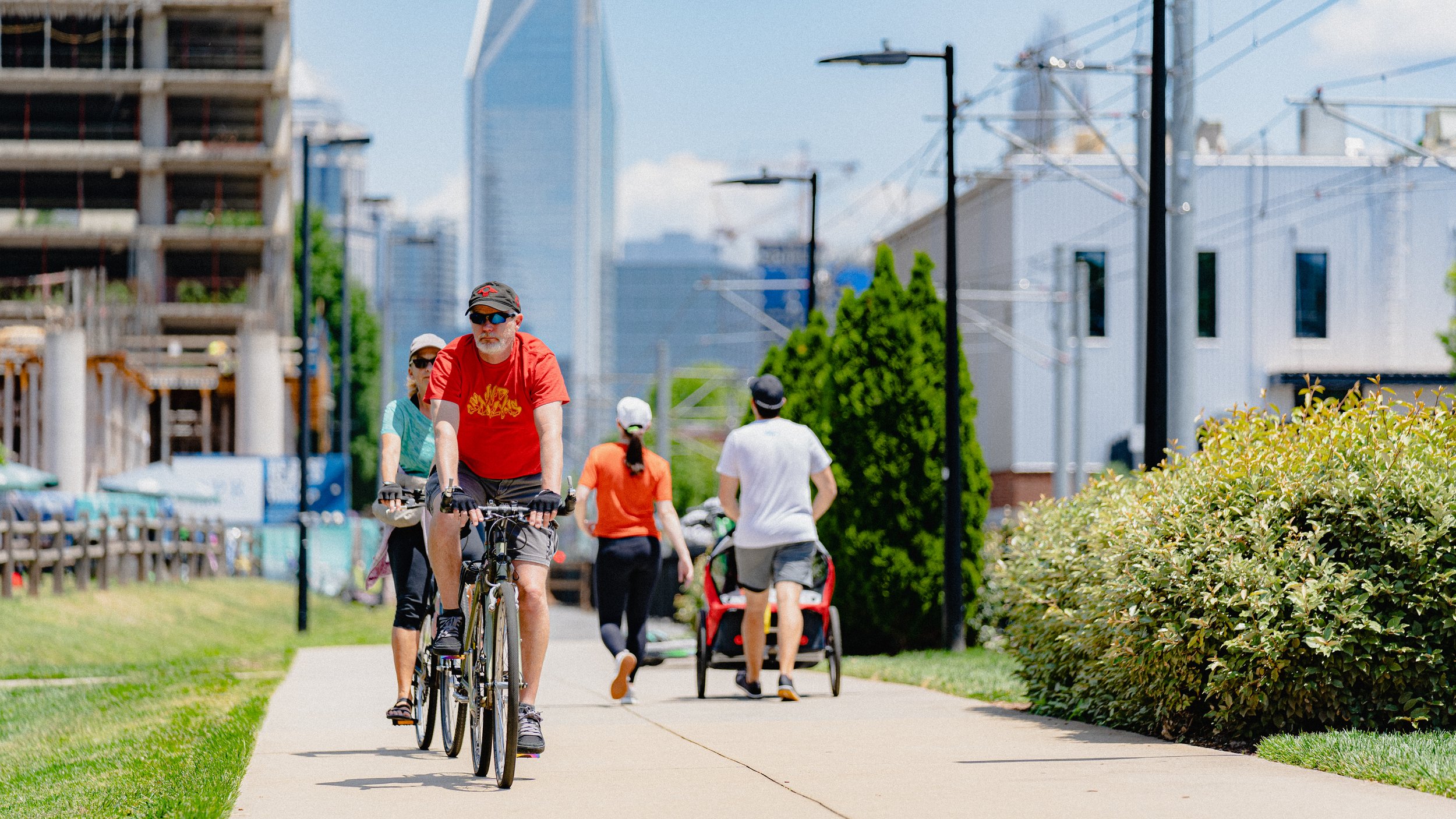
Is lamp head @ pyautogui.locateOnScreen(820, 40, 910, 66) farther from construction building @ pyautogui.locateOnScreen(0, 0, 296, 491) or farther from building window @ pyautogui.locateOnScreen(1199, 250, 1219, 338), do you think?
construction building @ pyautogui.locateOnScreen(0, 0, 296, 491)

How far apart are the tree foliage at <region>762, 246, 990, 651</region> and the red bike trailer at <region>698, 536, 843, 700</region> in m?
8.09

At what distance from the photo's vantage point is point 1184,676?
7.52 m

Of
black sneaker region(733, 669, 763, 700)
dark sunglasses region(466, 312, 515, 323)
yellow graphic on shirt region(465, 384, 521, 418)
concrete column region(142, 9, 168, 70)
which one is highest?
concrete column region(142, 9, 168, 70)

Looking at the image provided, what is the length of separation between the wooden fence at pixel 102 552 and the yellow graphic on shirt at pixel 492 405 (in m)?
16.7

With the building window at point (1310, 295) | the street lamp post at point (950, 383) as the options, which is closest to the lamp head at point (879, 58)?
the street lamp post at point (950, 383)

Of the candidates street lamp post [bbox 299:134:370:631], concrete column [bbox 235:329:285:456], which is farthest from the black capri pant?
concrete column [bbox 235:329:285:456]

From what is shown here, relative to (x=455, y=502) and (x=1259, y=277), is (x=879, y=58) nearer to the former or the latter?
(x=455, y=502)

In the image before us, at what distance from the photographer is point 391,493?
7.25 m

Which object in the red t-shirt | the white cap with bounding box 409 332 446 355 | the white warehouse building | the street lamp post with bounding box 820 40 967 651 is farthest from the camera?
the white warehouse building

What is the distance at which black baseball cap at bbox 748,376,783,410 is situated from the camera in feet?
35.3

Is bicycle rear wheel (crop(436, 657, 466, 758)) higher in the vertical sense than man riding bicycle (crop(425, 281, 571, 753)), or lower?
lower

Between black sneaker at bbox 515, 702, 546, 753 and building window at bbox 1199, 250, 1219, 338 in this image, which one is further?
building window at bbox 1199, 250, 1219, 338

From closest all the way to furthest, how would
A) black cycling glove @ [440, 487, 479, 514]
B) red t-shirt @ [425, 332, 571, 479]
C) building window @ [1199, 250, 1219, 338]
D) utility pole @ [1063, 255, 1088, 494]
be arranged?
1. black cycling glove @ [440, 487, 479, 514]
2. red t-shirt @ [425, 332, 571, 479]
3. utility pole @ [1063, 255, 1088, 494]
4. building window @ [1199, 250, 1219, 338]

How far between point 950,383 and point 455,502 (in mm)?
13659
